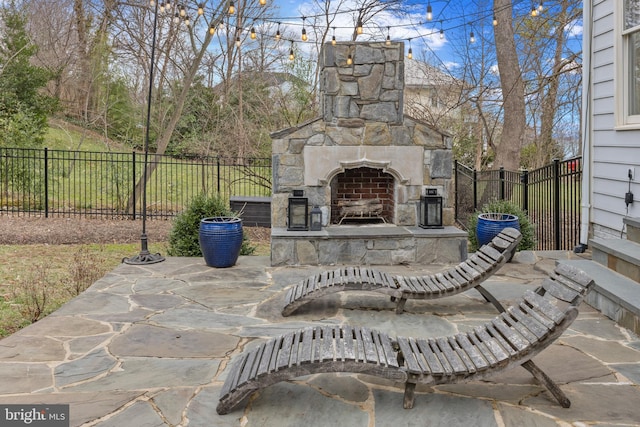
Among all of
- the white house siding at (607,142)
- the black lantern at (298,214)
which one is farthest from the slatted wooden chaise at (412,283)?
the black lantern at (298,214)

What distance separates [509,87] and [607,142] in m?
5.44

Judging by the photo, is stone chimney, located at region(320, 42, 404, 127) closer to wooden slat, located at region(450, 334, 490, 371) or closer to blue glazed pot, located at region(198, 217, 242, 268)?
blue glazed pot, located at region(198, 217, 242, 268)

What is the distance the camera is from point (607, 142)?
19.3ft

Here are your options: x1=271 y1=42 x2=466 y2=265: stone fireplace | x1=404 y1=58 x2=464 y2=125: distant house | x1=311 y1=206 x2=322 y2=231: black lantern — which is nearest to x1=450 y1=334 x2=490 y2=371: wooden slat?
x1=271 y1=42 x2=466 y2=265: stone fireplace

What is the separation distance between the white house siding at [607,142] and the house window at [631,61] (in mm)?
106

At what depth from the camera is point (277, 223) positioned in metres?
7.00

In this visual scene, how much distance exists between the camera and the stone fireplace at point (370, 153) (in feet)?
21.9

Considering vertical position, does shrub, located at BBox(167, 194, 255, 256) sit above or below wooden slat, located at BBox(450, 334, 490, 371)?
above

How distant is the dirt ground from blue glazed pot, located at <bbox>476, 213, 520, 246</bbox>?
4497 mm

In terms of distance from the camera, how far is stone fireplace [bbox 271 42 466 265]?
21.9ft

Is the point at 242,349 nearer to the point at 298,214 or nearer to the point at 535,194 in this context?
the point at 298,214

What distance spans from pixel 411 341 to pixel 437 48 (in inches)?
477

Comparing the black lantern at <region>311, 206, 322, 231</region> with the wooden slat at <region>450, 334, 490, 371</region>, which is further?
the black lantern at <region>311, 206, 322, 231</region>

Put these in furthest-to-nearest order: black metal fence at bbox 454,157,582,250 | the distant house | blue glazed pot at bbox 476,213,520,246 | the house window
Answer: the distant house < black metal fence at bbox 454,157,582,250 < blue glazed pot at bbox 476,213,520,246 < the house window
